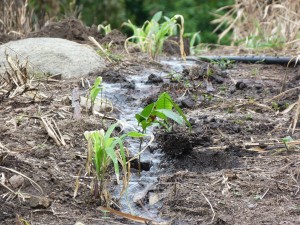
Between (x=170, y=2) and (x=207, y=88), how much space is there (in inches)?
465

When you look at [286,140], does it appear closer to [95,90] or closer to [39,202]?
[95,90]

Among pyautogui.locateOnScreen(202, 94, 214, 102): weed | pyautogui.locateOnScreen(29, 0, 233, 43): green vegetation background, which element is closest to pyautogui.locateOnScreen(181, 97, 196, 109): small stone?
pyautogui.locateOnScreen(202, 94, 214, 102): weed

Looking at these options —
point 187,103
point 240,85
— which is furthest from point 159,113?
point 240,85

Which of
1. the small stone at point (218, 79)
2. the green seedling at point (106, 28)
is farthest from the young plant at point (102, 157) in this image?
the green seedling at point (106, 28)

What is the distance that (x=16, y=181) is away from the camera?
354 cm

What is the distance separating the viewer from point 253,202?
359cm

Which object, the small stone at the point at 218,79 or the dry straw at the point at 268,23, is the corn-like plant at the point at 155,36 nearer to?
the small stone at the point at 218,79

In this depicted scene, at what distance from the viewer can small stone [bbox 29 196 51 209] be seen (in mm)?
3410

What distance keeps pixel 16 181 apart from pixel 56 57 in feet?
7.85

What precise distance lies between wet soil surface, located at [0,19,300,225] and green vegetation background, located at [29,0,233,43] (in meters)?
Answer: 9.31

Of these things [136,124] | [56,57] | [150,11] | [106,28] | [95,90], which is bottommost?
[150,11]

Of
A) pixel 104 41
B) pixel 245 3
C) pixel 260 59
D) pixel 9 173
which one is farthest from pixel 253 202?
pixel 245 3

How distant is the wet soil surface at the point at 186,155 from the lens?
3.46m

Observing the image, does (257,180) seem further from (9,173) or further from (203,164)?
(9,173)
